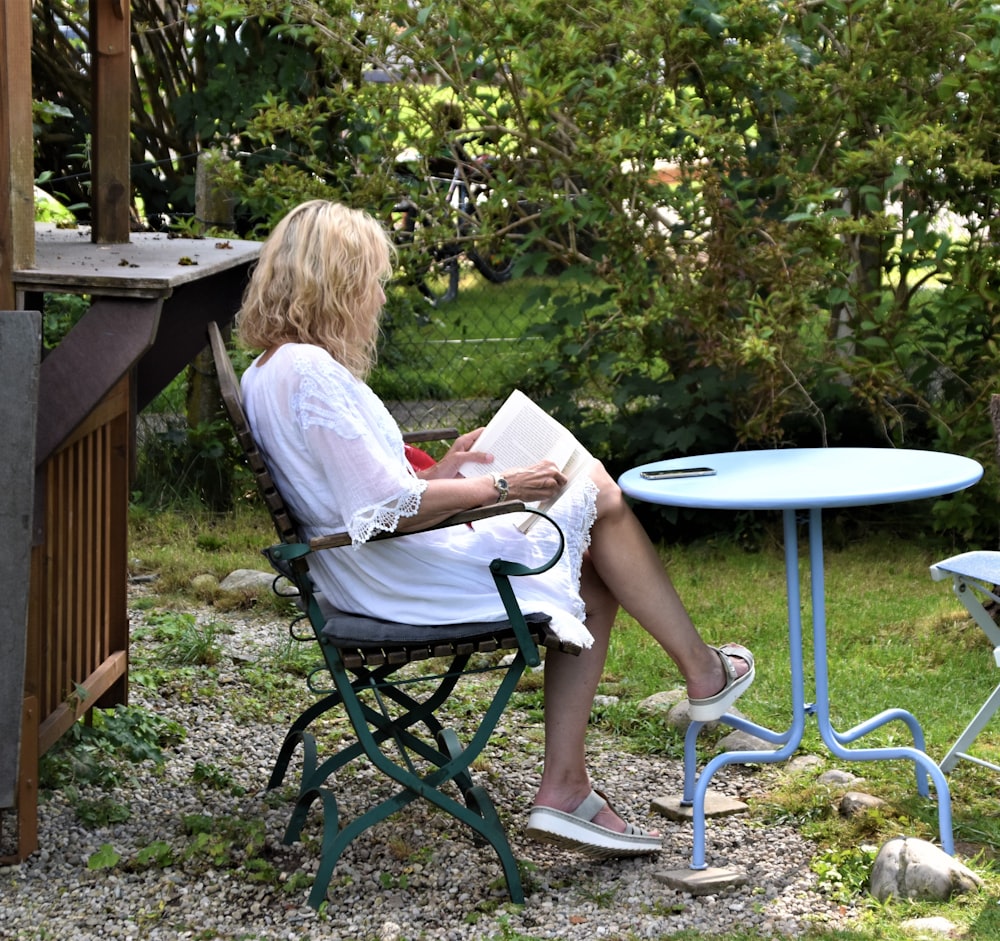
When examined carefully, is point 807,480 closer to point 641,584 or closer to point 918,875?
point 641,584

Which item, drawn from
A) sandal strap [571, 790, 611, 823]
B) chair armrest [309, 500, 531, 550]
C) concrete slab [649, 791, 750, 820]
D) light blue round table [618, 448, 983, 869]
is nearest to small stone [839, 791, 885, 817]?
light blue round table [618, 448, 983, 869]

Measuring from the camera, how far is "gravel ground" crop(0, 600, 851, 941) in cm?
287

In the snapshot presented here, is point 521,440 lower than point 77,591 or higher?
higher

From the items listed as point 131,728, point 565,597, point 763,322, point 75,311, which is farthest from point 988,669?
point 75,311

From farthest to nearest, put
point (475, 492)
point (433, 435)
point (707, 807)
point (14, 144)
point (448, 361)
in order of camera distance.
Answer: point (448, 361), point (433, 435), point (707, 807), point (475, 492), point (14, 144)

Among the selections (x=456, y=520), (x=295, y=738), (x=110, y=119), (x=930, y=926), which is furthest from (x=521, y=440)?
(x=110, y=119)

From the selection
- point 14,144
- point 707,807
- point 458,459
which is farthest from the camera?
point 707,807

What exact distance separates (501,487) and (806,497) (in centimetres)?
65

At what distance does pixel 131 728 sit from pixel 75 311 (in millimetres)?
3355

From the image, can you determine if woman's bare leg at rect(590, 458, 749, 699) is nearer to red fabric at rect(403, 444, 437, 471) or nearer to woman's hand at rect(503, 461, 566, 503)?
woman's hand at rect(503, 461, 566, 503)

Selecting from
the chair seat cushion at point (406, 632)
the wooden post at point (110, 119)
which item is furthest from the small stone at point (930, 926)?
the wooden post at point (110, 119)

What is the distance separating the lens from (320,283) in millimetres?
3045

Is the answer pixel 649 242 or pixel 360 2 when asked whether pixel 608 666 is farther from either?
pixel 360 2

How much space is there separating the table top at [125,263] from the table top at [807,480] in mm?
1127
